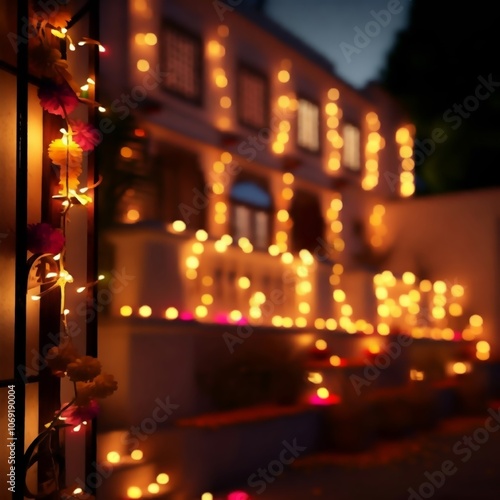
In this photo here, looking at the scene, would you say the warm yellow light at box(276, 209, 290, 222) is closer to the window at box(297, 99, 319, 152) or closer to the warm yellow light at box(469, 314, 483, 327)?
the window at box(297, 99, 319, 152)

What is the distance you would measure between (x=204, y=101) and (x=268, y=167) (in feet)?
5.66

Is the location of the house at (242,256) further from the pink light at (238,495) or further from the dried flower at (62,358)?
the dried flower at (62,358)

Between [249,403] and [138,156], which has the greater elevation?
[138,156]

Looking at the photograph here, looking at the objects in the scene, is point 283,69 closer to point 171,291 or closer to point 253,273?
point 253,273

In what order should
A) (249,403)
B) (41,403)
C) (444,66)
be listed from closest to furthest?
1. (41,403)
2. (249,403)
3. (444,66)

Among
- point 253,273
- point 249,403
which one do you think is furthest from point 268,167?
point 249,403

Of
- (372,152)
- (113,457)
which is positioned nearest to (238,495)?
(113,457)

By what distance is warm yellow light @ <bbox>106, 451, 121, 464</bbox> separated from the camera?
5777mm

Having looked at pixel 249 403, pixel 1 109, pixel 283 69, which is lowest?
pixel 249 403

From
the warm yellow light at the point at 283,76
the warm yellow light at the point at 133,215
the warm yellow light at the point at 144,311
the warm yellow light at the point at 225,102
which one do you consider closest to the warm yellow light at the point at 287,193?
the warm yellow light at the point at 283,76

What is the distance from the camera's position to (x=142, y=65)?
9.54 meters

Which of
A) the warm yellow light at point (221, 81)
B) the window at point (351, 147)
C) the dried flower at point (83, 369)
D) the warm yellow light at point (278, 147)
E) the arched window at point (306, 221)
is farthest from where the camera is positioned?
the window at point (351, 147)

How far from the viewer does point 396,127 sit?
51.2 feet

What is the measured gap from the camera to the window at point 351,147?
559 inches
